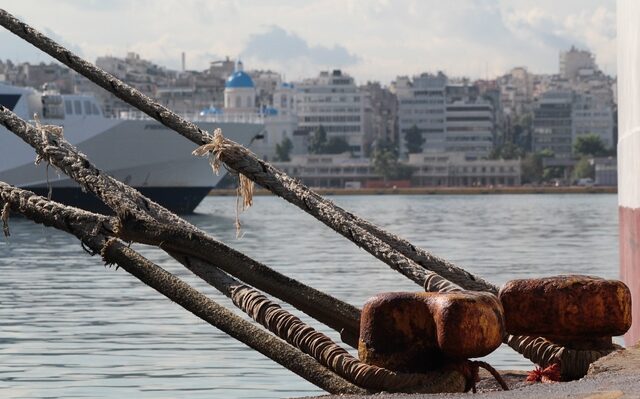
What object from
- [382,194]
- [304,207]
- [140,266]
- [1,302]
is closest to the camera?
[140,266]

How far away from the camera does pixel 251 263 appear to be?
8445 millimetres

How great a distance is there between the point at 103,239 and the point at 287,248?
3655 centimetres

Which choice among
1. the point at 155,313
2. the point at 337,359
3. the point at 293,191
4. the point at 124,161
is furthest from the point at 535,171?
the point at 337,359

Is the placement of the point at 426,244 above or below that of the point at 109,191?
below

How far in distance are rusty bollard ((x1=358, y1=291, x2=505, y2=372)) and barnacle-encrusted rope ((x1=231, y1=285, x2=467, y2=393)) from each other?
0.19ft

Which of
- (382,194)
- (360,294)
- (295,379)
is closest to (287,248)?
(360,294)

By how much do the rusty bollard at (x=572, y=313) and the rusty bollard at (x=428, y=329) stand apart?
2.19ft

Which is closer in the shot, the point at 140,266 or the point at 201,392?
the point at 140,266

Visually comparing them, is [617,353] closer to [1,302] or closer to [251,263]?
[251,263]

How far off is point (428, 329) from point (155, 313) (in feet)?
45.2

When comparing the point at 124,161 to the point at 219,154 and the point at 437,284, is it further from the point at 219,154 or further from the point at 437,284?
the point at 437,284

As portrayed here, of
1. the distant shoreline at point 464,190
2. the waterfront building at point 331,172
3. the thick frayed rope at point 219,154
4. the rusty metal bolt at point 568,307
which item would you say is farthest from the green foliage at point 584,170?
the rusty metal bolt at point 568,307

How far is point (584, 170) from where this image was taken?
189 metres

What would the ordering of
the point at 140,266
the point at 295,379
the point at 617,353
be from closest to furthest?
the point at 617,353
the point at 140,266
the point at 295,379
